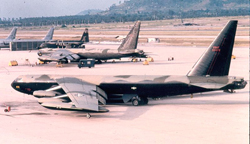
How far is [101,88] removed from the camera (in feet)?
116

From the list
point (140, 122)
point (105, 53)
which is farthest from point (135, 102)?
point (105, 53)

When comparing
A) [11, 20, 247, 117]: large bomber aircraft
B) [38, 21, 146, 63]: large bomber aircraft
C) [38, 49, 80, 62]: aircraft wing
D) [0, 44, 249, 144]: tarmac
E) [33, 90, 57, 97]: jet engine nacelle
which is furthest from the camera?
[38, 49, 80, 62]: aircraft wing

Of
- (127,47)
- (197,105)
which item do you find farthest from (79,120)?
(127,47)

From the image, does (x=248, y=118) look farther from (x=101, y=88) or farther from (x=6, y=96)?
(x=6, y=96)

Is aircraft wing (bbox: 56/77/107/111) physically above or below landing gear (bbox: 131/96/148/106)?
above

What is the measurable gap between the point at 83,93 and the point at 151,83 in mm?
6730

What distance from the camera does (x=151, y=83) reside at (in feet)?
115

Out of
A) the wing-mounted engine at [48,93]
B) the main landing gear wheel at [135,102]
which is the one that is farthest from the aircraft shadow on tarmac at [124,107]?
the wing-mounted engine at [48,93]

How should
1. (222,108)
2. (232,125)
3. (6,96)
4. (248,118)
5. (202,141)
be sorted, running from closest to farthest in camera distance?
(202,141), (232,125), (248,118), (222,108), (6,96)

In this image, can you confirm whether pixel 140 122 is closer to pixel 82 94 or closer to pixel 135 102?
pixel 82 94

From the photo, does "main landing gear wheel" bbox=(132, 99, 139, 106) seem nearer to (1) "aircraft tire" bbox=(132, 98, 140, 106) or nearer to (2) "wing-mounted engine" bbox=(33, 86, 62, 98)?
(1) "aircraft tire" bbox=(132, 98, 140, 106)

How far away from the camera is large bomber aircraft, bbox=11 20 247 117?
3359 centimetres

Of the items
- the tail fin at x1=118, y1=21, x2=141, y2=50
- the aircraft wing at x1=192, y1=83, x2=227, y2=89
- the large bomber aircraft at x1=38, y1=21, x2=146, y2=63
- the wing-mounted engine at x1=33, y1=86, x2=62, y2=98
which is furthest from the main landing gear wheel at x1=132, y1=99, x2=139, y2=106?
the tail fin at x1=118, y1=21, x2=141, y2=50

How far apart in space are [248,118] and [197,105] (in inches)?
245
